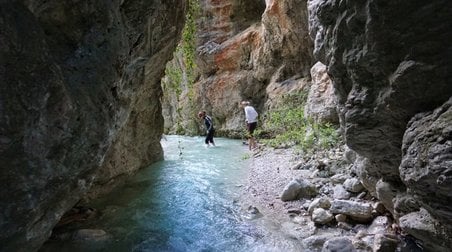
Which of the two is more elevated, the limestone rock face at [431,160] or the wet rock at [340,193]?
the limestone rock face at [431,160]

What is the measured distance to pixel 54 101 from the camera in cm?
328

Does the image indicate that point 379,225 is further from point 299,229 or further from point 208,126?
point 208,126

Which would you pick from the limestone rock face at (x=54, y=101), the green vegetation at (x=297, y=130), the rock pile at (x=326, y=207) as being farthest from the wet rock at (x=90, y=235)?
the green vegetation at (x=297, y=130)

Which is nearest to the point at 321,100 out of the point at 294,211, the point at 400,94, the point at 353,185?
the point at 353,185

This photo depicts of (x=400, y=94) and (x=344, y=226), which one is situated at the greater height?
(x=400, y=94)

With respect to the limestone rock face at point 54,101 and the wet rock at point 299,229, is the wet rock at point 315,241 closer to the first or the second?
the wet rock at point 299,229

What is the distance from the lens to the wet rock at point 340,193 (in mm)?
5625

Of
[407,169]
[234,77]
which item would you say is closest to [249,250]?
[407,169]

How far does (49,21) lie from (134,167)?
6.14m

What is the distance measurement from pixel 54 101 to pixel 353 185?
4.65 m

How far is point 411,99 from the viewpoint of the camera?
10.2 feet

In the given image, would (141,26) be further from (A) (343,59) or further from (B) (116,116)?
(A) (343,59)

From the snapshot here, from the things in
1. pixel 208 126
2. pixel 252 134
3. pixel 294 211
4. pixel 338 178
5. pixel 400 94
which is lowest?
pixel 294 211

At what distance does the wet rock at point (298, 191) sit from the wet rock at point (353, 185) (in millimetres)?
577
